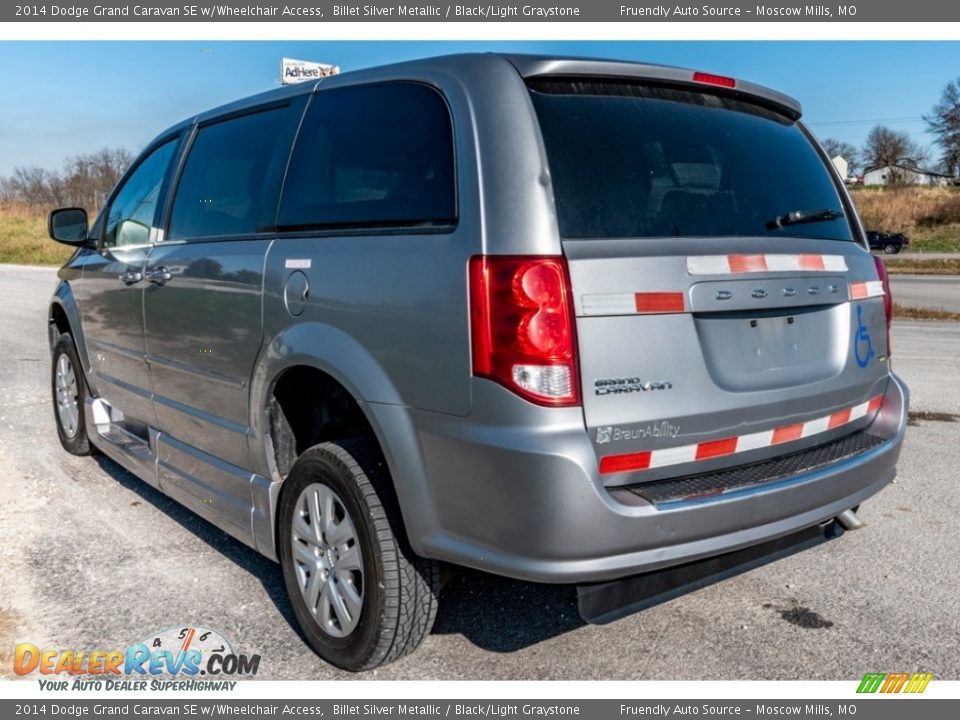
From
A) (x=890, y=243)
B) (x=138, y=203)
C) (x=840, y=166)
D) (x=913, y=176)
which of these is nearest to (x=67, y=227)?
(x=138, y=203)

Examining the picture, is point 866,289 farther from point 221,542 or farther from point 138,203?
point 138,203

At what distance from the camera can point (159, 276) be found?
4.11 metres

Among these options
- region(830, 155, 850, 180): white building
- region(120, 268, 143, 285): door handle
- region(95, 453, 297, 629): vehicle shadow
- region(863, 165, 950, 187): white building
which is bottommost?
region(95, 453, 297, 629): vehicle shadow

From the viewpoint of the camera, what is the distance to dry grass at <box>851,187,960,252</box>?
48.7 metres

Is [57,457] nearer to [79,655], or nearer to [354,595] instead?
[79,655]

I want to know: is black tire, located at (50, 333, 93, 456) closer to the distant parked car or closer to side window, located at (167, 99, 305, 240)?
side window, located at (167, 99, 305, 240)

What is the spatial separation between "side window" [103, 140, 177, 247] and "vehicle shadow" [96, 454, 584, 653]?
1.77m

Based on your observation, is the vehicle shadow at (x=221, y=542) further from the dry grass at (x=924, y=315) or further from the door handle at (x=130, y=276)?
the dry grass at (x=924, y=315)

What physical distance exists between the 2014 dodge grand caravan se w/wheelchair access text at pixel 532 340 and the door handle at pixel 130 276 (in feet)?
2.40

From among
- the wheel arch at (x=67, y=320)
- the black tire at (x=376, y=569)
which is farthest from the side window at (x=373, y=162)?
the wheel arch at (x=67, y=320)

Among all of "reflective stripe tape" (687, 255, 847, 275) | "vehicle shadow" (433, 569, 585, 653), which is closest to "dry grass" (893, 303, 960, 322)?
"reflective stripe tape" (687, 255, 847, 275)

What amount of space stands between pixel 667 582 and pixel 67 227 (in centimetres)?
447

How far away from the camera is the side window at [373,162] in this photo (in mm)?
2795

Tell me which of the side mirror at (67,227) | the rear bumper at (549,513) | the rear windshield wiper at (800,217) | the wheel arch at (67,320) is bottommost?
the rear bumper at (549,513)
